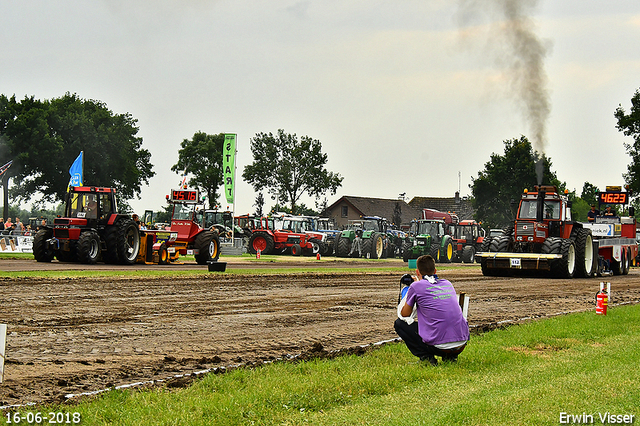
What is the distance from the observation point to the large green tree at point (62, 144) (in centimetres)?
6116

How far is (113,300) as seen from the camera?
46.2 feet

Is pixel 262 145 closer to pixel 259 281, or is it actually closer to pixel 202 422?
pixel 259 281

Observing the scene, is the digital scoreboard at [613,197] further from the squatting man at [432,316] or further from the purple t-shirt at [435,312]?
the purple t-shirt at [435,312]

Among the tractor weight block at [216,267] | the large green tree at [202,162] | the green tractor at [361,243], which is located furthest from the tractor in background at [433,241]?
the large green tree at [202,162]

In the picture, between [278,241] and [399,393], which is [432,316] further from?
[278,241]

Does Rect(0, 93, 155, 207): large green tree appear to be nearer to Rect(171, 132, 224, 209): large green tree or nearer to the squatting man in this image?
Rect(171, 132, 224, 209): large green tree

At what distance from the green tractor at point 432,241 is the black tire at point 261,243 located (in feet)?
26.6

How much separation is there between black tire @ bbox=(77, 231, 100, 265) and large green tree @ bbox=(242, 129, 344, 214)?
58845 millimetres

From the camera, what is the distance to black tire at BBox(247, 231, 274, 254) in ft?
147

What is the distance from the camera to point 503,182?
71312mm

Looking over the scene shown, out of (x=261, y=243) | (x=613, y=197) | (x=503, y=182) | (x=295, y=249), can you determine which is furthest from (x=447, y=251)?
(x=503, y=182)

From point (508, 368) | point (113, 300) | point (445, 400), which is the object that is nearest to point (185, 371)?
point (445, 400)

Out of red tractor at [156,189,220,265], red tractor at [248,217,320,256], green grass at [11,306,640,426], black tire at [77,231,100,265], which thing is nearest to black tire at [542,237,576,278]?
red tractor at [156,189,220,265]

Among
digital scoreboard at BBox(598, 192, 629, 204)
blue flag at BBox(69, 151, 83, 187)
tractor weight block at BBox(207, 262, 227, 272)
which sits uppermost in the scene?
blue flag at BBox(69, 151, 83, 187)
